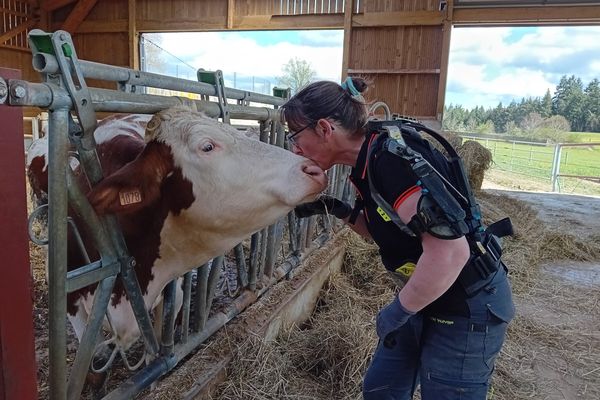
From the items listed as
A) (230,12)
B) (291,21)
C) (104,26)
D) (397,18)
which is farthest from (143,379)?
(104,26)

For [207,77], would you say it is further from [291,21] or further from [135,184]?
[291,21]

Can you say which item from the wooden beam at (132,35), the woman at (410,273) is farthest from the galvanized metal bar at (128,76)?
the wooden beam at (132,35)

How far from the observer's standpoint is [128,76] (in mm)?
1719

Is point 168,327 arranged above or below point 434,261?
below

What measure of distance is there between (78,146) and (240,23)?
36.3 feet

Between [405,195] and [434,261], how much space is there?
204 millimetres

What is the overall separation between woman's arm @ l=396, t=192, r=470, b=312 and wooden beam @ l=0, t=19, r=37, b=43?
14559 millimetres

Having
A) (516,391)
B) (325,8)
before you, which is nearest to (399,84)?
(325,8)

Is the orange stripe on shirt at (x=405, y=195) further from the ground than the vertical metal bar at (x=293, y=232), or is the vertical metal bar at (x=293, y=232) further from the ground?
the orange stripe on shirt at (x=405, y=195)

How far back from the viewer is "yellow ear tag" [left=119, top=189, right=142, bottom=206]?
4.86 ft

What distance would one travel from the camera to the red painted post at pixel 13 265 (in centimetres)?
96

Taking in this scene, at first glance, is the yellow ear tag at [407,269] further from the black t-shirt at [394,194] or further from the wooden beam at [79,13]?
the wooden beam at [79,13]

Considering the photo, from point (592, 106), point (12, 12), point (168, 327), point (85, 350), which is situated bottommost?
point (168, 327)

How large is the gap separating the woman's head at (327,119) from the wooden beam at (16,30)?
14.1m
